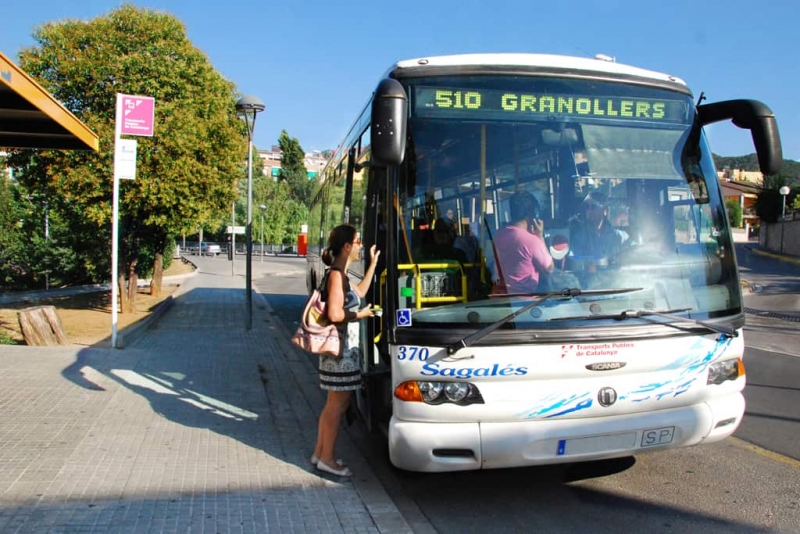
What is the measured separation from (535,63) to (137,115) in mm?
7456

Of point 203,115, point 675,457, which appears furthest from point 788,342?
point 203,115

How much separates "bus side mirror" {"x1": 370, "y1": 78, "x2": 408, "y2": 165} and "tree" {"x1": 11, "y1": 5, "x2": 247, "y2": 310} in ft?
39.7

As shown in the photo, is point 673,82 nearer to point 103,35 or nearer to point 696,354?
point 696,354

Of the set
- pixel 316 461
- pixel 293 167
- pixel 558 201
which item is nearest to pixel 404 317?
pixel 558 201

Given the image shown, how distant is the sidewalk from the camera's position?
430cm

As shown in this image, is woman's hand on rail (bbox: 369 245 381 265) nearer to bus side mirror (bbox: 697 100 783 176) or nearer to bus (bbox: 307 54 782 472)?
bus (bbox: 307 54 782 472)

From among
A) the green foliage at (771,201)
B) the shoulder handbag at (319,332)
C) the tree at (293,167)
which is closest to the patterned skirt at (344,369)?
the shoulder handbag at (319,332)

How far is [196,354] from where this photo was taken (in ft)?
35.6

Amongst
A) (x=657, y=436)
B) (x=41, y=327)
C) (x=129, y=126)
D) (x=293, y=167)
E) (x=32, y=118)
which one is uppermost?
(x=293, y=167)

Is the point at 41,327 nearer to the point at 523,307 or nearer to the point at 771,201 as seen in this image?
the point at 523,307

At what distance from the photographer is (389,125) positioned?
429 cm

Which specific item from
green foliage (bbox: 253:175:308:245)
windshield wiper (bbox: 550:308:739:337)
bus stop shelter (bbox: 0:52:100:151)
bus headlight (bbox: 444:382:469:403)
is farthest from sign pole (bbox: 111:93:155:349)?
green foliage (bbox: 253:175:308:245)

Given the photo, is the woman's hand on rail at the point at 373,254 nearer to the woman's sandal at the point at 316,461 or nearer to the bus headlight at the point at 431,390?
the bus headlight at the point at 431,390

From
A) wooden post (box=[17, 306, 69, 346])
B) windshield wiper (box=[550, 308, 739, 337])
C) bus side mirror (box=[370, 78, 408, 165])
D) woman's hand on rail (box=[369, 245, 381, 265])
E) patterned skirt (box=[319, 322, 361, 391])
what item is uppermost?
bus side mirror (box=[370, 78, 408, 165])
